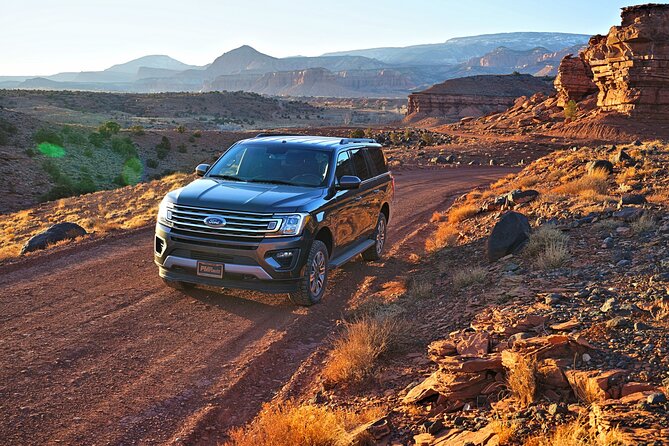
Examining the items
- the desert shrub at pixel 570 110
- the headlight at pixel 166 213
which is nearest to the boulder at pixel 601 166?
the headlight at pixel 166 213

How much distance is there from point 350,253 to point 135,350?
4.14 meters

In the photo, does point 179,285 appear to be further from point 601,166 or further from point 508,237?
point 601,166

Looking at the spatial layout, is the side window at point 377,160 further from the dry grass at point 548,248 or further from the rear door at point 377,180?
the dry grass at point 548,248

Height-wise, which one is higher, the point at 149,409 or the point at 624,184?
the point at 624,184

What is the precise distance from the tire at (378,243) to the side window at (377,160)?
88 cm

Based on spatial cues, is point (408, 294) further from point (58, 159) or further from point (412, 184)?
point (58, 159)

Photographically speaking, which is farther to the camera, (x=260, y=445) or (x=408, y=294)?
(x=408, y=294)

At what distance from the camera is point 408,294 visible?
29.2 feet

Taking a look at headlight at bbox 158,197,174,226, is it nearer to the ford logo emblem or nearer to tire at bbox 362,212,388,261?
the ford logo emblem

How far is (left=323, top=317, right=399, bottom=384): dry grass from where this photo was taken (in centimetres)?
A: 597

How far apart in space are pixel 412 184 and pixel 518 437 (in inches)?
781

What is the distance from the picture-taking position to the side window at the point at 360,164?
1007cm

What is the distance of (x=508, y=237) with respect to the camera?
9859 mm

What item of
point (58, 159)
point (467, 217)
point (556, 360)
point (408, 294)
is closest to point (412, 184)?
point (467, 217)
